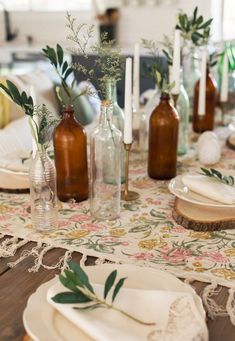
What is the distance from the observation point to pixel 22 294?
3.03ft

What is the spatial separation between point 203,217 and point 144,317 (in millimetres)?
484

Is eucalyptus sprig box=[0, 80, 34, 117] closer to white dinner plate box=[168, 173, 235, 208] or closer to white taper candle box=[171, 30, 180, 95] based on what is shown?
white dinner plate box=[168, 173, 235, 208]

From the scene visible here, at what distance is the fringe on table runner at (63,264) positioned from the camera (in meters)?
0.88

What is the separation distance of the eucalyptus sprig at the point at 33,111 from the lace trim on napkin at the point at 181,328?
1.72 ft

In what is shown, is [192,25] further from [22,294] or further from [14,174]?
[22,294]

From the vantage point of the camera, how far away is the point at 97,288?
826 millimetres


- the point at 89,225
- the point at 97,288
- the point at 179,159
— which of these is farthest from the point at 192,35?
the point at 97,288

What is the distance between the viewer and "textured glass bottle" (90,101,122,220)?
127cm

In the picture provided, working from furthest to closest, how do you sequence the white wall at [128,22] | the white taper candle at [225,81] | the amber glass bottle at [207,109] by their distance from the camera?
the white wall at [128,22], the white taper candle at [225,81], the amber glass bottle at [207,109]

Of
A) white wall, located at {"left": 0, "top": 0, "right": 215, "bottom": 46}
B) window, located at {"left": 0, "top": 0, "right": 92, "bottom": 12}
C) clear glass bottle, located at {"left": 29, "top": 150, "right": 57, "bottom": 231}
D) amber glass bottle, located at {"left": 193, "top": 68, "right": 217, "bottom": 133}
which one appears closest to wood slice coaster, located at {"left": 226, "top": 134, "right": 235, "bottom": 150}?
amber glass bottle, located at {"left": 193, "top": 68, "right": 217, "bottom": 133}

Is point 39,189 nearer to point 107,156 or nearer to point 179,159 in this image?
point 107,156

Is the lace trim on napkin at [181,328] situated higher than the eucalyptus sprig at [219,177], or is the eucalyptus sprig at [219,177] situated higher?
the eucalyptus sprig at [219,177]

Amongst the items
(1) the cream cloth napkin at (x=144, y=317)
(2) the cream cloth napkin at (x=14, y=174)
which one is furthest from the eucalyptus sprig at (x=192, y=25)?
(1) the cream cloth napkin at (x=144, y=317)

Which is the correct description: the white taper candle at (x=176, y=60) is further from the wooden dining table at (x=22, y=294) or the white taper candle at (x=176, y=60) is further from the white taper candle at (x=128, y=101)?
the wooden dining table at (x=22, y=294)
